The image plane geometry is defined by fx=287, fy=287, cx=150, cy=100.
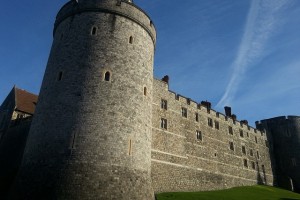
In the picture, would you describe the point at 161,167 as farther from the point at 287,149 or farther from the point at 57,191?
the point at 287,149

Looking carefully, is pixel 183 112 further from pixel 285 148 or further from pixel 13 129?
pixel 285 148

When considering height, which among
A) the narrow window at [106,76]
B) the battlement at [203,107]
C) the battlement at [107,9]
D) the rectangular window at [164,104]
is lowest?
the narrow window at [106,76]

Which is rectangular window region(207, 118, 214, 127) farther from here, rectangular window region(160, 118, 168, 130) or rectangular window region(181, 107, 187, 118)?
rectangular window region(160, 118, 168, 130)

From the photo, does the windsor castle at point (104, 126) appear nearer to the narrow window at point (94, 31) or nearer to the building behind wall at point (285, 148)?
the narrow window at point (94, 31)

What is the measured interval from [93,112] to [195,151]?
612 inches

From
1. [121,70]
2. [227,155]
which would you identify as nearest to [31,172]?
[121,70]

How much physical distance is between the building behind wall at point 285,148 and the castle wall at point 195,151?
5834 mm

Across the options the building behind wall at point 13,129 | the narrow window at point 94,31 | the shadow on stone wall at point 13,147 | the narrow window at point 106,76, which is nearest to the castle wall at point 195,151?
the narrow window at point 106,76

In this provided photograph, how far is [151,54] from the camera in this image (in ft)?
79.3

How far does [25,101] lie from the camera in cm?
3578

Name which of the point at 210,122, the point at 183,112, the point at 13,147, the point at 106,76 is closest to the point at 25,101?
the point at 13,147

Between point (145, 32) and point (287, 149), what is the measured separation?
117 ft

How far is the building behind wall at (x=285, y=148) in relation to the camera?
4530 centimetres

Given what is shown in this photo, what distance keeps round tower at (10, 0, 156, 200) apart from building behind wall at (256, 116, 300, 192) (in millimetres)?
33886
